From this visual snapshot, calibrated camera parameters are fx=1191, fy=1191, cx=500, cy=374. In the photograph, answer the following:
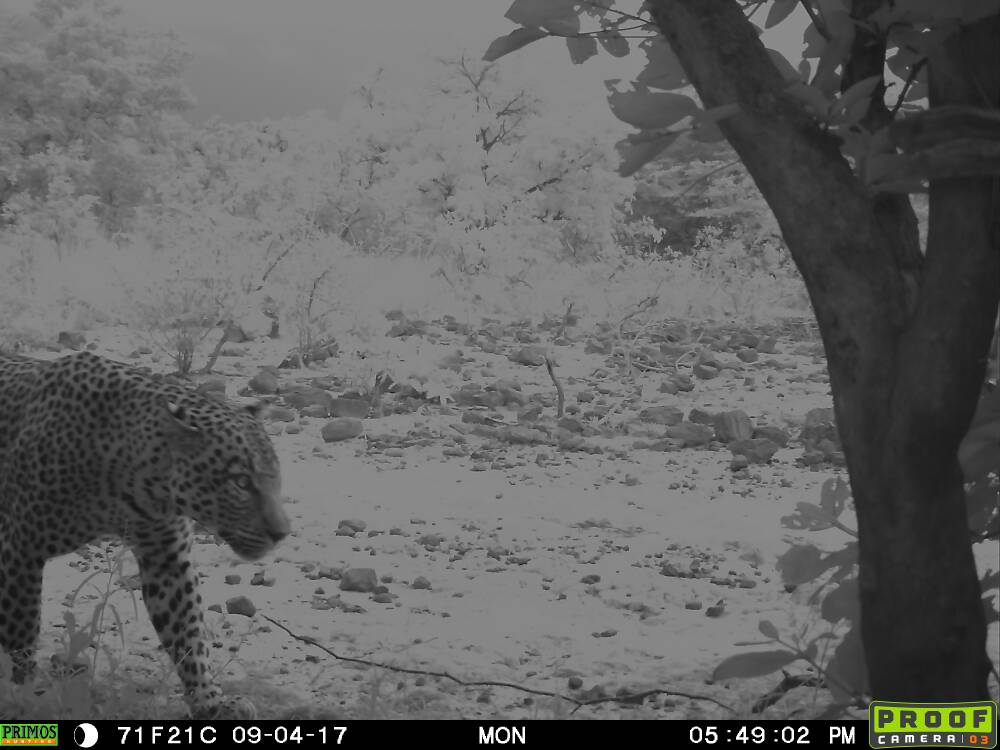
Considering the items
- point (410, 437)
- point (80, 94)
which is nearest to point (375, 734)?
point (410, 437)

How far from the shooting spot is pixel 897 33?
2.34 m

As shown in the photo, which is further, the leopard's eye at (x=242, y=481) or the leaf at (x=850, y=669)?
the leopard's eye at (x=242, y=481)

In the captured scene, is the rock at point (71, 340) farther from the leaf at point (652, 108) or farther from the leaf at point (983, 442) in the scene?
the leaf at point (983, 442)

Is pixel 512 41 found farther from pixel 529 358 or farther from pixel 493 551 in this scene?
pixel 529 358

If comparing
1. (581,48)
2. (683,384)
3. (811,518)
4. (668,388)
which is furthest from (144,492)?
(683,384)

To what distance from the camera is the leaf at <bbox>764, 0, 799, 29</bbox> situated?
2.75 metres

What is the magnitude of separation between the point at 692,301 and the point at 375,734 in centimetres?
1274

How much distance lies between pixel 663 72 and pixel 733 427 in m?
5.11

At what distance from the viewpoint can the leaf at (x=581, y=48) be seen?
108 inches

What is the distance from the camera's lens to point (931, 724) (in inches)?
90.8

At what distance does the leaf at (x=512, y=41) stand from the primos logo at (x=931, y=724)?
1.54 meters

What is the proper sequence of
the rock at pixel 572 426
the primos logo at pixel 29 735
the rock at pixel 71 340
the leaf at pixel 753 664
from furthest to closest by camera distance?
the rock at pixel 71 340, the rock at pixel 572 426, the primos logo at pixel 29 735, the leaf at pixel 753 664

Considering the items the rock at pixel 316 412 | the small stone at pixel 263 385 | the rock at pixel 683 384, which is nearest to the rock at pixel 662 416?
the rock at pixel 683 384

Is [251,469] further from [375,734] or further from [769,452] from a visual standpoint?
[769,452]
